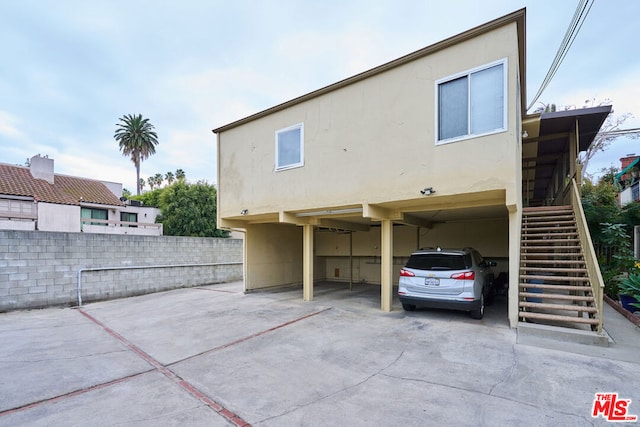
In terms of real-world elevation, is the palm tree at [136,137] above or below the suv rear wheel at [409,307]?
above

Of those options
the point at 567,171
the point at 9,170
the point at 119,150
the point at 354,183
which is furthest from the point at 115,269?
the point at 119,150

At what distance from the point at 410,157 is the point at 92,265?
10957 millimetres

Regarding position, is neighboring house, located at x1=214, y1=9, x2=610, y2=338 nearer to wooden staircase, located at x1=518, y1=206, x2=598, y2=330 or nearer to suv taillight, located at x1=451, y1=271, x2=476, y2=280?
wooden staircase, located at x1=518, y1=206, x2=598, y2=330

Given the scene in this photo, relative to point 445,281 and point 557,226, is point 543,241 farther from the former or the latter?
point 445,281

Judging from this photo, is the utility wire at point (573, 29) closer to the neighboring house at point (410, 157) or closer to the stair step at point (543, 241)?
the neighboring house at point (410, 157)

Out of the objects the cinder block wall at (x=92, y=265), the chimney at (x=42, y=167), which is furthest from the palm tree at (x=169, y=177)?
the cinder block wall at (x=92, y=265)

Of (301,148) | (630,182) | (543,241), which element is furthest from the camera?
(630,182)

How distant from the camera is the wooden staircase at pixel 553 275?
561 cm

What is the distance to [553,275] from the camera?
811 cm

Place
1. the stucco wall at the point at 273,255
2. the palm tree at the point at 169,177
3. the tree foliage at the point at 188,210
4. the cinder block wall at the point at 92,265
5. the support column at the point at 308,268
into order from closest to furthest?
the cinder block wall at the point at 92,265 → the support column at the point at 308,268 → the stucco wall at the point at 273,255 → the tree foliage at the point at 188,210 → the palm tree at the point at 169,177

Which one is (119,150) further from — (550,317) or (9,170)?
(550,317)

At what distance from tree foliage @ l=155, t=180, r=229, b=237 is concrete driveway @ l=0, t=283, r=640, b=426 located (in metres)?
15.3

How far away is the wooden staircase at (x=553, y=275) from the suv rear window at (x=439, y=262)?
1.16 metres

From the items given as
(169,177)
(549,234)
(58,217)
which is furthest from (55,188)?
(169,177)
